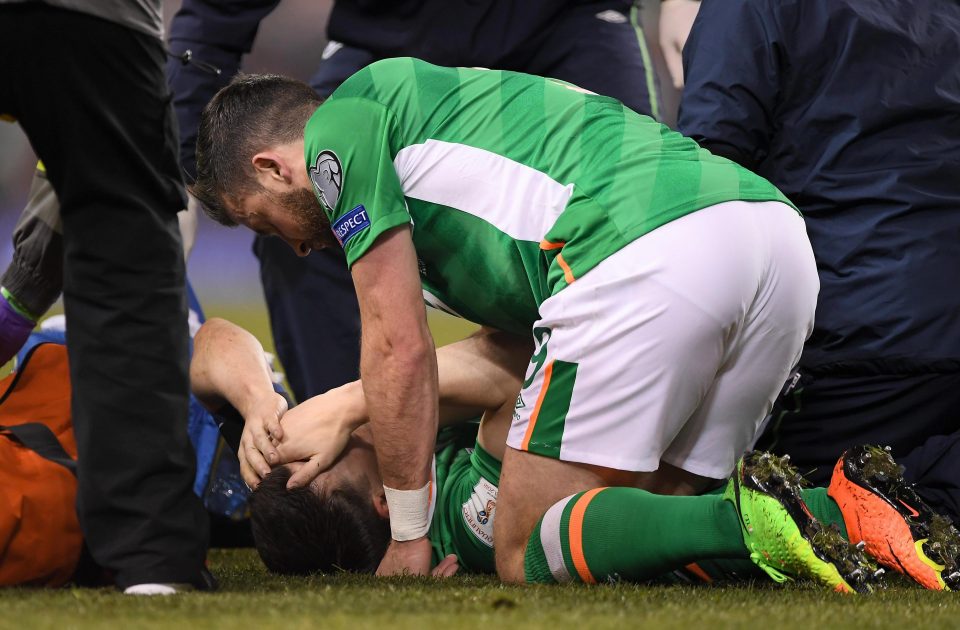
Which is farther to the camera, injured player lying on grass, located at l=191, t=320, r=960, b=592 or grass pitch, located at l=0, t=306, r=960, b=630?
injured player lying on grass, located at l=191, t=320, r=960, b=592

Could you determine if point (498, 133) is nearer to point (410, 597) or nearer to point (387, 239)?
point (387, 239)

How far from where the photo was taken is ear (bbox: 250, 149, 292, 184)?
2.25m

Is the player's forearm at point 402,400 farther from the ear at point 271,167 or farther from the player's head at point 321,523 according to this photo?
the ear at point 271,167

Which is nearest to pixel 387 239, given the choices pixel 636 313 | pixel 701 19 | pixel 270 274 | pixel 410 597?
pixel 636 313

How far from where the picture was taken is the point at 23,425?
215 cm

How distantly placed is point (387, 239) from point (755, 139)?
1.00 m

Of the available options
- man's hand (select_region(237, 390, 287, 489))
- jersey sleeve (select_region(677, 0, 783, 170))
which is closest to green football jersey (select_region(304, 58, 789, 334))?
jersey sleeve (select_region(677, 0, 783, 170))

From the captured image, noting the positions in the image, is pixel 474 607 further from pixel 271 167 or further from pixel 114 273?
pixel 271 167

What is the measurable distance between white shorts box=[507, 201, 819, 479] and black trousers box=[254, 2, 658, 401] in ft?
3.94

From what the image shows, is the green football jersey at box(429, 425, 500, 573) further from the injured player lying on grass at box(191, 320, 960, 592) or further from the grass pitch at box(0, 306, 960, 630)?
the grass pitch at box(0, 306, 960, 630)

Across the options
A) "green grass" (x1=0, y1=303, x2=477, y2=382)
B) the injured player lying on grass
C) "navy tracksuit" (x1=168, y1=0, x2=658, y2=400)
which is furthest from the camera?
"green grass" (x1=0, y1=303, x2=477, y2=382)

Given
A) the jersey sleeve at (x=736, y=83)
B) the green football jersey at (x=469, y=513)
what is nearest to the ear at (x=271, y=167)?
the green football jersey at (x=469, y=513)

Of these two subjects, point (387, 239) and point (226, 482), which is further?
point (226, 482)

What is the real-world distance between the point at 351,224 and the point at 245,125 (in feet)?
1.13
